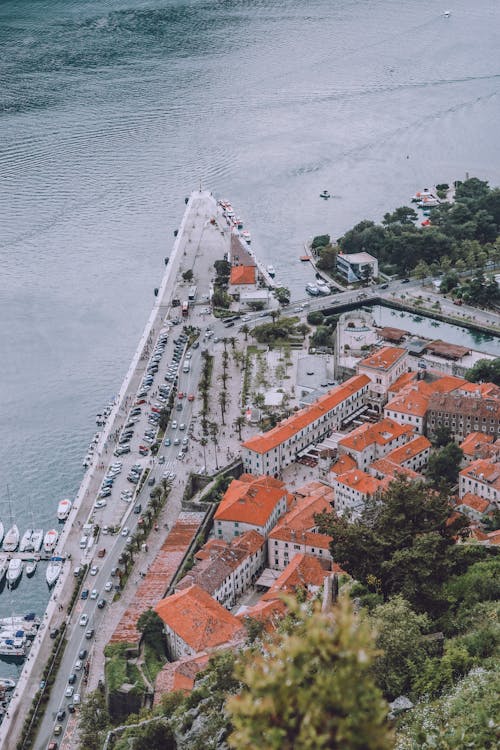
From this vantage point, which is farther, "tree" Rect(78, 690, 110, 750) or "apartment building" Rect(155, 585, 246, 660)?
"apartment building" Rect(155, 585, 246, 660)

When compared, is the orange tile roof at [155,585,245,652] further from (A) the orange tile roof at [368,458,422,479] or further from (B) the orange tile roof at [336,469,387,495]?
(A) the orange tile roof at [368,458,422,479]

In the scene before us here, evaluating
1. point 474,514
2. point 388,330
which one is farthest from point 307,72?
point 474,514

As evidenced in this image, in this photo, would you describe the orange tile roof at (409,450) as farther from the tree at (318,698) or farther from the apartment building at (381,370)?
the tree at (318,698)

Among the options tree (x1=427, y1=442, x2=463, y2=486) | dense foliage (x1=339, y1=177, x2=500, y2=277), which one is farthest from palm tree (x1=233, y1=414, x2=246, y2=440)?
dense foliage (x1=339, y1=177, x2=500, y2=277)

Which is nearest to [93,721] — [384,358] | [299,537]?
[299,537]

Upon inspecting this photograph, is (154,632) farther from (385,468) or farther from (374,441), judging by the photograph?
(374,441)

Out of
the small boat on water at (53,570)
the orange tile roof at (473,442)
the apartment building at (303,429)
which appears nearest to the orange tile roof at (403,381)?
the apartment building at (303,429)

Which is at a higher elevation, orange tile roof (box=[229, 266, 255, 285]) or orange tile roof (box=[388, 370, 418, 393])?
orange tile roof (box=[229, 266, 255, 285])

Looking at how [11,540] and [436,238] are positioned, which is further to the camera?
[436,238]
